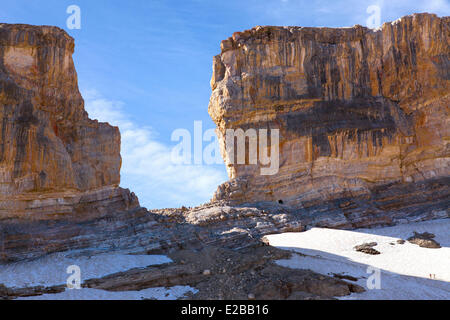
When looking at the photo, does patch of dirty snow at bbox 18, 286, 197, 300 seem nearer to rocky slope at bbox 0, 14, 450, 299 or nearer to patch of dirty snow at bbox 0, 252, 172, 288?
rocky slope at bbox 0, 14, 450, 299

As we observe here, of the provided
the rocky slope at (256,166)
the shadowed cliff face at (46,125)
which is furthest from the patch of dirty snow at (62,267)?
the shadowed cliff face at (46,125)

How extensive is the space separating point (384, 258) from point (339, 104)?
11574mm

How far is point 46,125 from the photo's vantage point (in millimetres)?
25766

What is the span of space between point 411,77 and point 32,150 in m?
23.0

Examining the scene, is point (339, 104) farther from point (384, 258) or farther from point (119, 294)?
point (119, 294)

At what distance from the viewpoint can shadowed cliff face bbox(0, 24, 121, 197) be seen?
24.5m

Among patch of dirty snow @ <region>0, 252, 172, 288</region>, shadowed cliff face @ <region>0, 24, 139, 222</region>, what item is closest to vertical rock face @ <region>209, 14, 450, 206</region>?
shadowed cliff face @ <region>0, 24, 139, 222</region>

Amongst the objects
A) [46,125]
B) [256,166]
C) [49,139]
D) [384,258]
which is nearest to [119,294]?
[49,139]

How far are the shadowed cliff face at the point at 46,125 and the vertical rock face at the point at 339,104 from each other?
7.84 meters

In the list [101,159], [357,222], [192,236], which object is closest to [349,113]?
[357,222]

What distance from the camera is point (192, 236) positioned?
82.1 feet

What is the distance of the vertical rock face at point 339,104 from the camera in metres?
30.5

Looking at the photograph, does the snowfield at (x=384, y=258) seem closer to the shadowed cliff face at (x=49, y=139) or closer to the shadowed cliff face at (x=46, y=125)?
the shadowed cliff face at (x=49, y=139)
